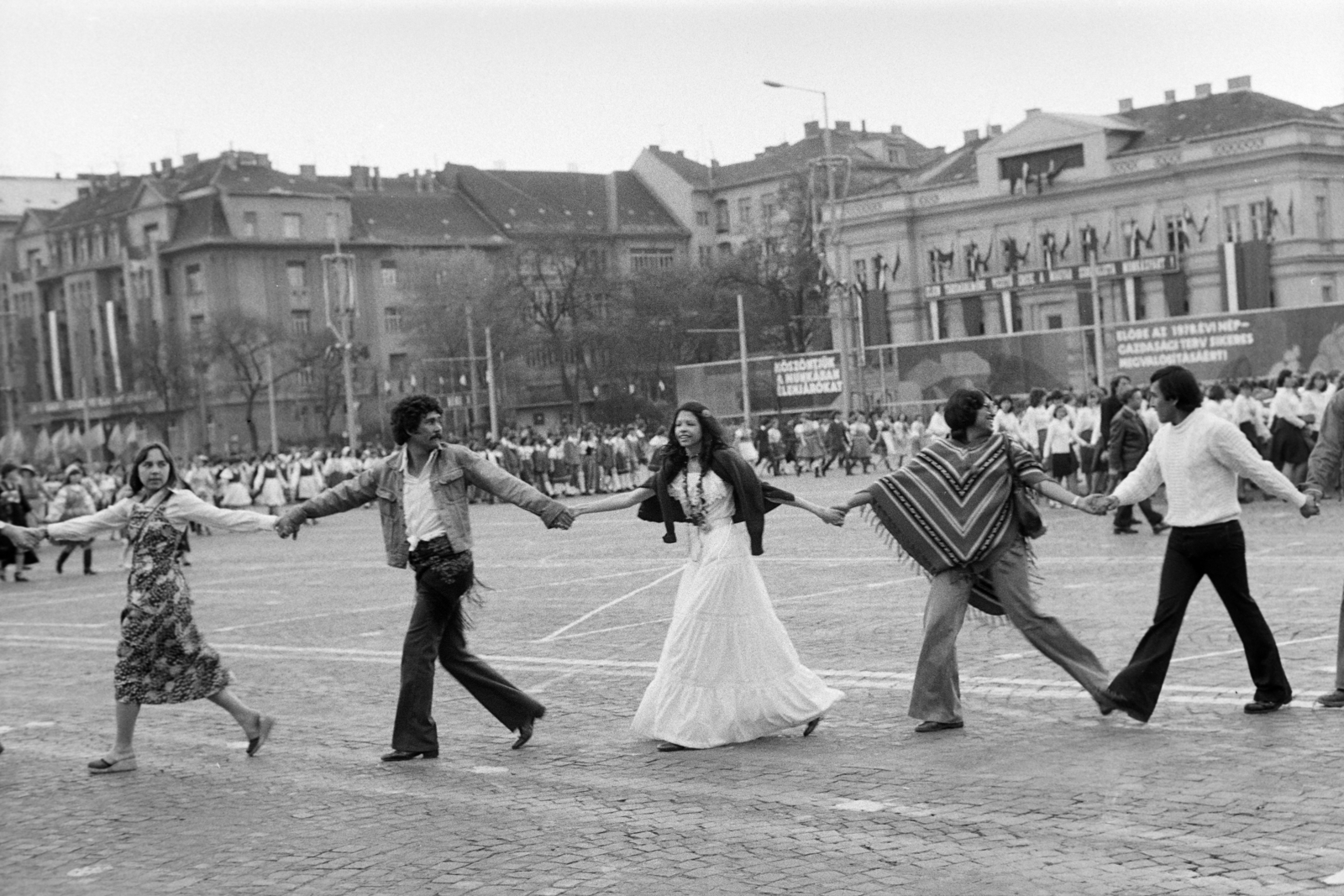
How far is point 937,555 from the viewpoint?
31.1 ft

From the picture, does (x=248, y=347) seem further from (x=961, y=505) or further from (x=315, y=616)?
(x=961, y=505)

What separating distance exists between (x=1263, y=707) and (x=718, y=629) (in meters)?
2.69

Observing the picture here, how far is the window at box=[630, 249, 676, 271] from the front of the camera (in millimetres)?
113500

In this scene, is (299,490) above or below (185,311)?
below

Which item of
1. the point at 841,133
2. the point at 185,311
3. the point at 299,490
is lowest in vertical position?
the point at 299,490

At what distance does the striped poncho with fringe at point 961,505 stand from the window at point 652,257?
338 ft

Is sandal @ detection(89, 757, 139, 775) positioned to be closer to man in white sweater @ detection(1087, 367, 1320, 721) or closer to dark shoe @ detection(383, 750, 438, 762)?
dark shoe @ detection(383, 750, 438, 762)

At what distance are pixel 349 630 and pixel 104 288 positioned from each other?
323 ft

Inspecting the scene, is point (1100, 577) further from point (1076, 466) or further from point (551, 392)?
point (551, 392)

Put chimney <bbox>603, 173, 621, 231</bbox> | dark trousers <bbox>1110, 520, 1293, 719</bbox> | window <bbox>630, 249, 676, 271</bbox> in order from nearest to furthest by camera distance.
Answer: dark trousers <bbox>1110, 520, 1293, 719</bbox>, window <bbox>630, 249, 676, 271</bbox>, chimney <bbox>603, 173, 621, 231</bbox>

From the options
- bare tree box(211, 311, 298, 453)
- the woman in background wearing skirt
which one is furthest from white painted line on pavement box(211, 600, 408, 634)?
bare tree box(211, 311, 298, 453)

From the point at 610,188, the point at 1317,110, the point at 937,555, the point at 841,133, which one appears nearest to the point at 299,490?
the point at 937,555

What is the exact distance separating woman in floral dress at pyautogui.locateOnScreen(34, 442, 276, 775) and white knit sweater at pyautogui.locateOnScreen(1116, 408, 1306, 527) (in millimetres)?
4753

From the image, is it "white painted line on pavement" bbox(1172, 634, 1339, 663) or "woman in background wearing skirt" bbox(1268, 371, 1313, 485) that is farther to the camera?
"woman in background wearing skirt" bbox(1268, 371, 1313, 485)
